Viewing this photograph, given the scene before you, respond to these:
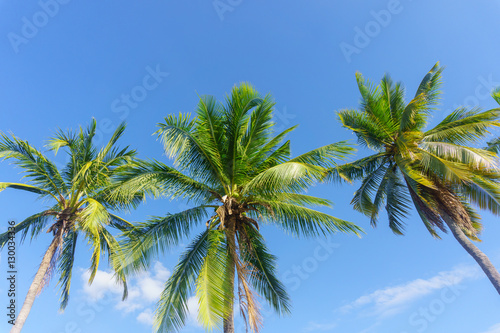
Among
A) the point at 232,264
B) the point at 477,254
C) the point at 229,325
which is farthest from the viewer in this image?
the point at 477,254

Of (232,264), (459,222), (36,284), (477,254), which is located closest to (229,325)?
(232,264)

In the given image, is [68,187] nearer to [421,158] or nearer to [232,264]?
[232,264]

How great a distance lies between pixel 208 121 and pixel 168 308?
503 centimetres

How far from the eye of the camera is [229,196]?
31.3ft

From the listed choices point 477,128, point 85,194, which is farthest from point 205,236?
point 477,128

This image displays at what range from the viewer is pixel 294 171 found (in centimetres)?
764

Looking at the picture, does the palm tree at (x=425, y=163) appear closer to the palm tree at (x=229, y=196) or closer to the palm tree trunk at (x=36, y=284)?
the palm tree at (x=229, y=196)

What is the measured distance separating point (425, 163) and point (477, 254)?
10.8 feet

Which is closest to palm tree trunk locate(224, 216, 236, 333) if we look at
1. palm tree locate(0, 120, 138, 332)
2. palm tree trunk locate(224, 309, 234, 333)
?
palm tree trunk locate(224, 309, 234, 333)

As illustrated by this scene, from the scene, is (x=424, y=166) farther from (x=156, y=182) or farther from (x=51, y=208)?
(x=51, y=208)

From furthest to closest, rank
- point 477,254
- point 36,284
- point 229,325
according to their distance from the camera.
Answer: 1. point 477,254
2. point 36,284
3. point 229,325

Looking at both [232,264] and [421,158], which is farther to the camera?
[421,158]

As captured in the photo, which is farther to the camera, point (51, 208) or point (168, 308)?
point (51, 208)

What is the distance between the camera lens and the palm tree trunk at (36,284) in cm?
944
